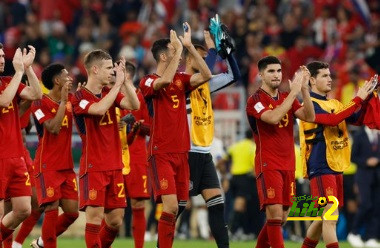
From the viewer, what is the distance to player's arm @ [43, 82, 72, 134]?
15.6 m

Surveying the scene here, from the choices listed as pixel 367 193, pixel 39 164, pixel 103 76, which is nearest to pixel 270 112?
pixel 103 76

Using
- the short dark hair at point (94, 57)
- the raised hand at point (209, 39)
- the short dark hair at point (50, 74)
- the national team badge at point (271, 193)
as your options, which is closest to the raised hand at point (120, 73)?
the short dark hair at point (94, 57)

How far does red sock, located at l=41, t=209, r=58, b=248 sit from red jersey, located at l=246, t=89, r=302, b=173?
2.64m

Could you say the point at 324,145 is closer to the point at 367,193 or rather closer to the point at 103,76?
the point at 103,76

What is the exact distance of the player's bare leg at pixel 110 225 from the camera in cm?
1552

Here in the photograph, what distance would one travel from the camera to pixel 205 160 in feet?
53.3

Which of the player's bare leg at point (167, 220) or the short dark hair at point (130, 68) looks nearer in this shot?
the player's bare leg at point (167, 220)

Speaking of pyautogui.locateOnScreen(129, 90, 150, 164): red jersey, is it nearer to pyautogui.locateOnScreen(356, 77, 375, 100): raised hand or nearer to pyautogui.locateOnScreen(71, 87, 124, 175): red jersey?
pyautogui.locateOnScreen(71, 87, 124, 175): red jersey

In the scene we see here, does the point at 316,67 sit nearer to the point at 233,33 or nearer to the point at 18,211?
the point at 18,211

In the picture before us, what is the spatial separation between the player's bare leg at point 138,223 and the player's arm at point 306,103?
10.4 feet

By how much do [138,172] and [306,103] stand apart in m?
3.39

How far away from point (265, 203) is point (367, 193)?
7.12 m

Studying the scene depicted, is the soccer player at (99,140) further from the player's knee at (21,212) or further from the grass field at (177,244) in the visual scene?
the grass field at (177,244)

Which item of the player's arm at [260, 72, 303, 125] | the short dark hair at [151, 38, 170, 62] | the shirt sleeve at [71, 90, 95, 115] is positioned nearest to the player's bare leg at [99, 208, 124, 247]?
the shirt sleeve at [71, 90, 95, 115]
